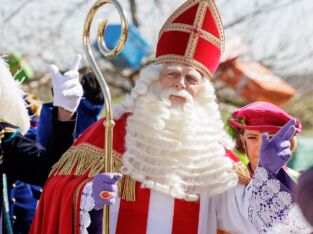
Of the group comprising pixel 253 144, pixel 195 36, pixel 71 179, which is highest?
pixel 195 36

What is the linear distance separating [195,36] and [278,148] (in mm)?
838

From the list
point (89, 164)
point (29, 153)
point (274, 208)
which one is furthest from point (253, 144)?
point (29, 153)

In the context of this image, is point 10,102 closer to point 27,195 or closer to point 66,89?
point 66,89

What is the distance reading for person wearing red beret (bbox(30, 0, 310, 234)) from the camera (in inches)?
159

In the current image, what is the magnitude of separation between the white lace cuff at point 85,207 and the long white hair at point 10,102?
56 centimetres

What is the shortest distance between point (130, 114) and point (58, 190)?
19.0 inches

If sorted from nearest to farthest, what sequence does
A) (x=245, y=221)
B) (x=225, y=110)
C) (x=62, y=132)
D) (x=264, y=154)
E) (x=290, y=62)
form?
(x=264, y=154)
(x=245, y=221)
(x=62, y=132)
(x=225, y=110)
(x=290, y=62)

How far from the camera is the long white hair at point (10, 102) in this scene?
4.34 metres

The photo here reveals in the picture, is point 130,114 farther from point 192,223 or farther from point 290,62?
point 290,62

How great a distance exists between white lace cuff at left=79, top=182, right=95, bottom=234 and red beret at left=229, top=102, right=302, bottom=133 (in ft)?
3.26

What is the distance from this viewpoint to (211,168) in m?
4.10

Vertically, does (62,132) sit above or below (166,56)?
below

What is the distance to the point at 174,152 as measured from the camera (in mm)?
4059

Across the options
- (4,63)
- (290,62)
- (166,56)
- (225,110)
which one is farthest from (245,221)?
(290,62)
